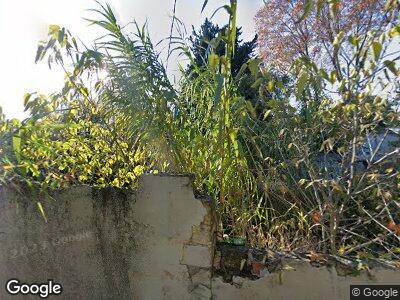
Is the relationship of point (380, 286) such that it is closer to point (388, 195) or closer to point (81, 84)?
point (388, 195)

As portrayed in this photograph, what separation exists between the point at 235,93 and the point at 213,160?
0.47 meters

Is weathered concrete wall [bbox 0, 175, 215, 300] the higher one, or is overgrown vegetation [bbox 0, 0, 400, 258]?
overgrown vegetation [bbox 0, 0, 400, 258]

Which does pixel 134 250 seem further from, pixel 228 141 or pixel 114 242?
pixel 228 141

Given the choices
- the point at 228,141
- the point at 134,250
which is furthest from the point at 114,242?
the point at 228,141

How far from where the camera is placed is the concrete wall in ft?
7.67

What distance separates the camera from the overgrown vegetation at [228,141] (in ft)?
7.64

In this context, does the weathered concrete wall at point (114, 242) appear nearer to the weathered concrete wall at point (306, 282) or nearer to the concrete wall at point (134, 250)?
the concrete wall at point (134, 250)

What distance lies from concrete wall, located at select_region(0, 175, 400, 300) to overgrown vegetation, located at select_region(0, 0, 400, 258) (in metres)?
0.20

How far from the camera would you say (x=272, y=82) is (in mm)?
2141

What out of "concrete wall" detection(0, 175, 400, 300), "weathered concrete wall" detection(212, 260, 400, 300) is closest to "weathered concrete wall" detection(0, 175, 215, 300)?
"concrete wall" detection(0, 175, 400, 300)

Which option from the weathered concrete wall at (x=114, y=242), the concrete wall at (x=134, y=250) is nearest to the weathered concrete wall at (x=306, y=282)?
the concrete wall at (x=134, y=250)

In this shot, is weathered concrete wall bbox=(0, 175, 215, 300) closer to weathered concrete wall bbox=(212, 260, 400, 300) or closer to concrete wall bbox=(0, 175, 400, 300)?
concrete wall bbox=(0, 175, 400, 300)

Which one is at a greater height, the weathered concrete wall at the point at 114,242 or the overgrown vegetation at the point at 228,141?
the overgrown vegetation at the point at 228,141

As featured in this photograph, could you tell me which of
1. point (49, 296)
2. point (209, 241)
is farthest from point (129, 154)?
point (49, 296)
